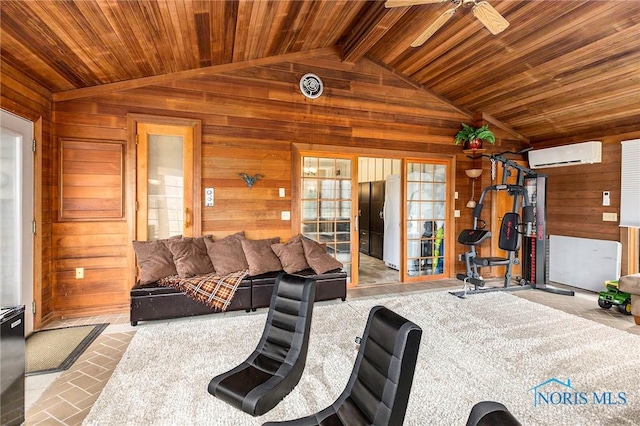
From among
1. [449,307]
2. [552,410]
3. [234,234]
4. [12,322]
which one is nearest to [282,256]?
[234,234]

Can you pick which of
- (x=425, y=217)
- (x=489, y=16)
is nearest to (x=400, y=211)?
(x=425, y=217)

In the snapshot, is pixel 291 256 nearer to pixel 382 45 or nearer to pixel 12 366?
pixel 12 366

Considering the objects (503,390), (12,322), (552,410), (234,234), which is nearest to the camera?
(12,322)

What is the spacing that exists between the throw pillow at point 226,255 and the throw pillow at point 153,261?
49 cm

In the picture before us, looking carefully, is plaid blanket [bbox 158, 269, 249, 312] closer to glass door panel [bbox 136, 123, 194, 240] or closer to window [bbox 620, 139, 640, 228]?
glass door panel [bbox 136, 123, 194, 240]

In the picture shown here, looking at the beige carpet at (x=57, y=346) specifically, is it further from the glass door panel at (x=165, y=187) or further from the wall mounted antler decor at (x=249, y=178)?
the wall mounted antler decor at (x=249, y=178)

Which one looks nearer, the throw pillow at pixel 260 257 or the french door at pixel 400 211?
the throw pillow at pixel 260 257

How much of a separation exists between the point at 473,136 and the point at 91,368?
6.07m

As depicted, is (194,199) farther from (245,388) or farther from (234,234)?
(245,388)

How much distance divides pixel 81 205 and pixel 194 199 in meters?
1.30

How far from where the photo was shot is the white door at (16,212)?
10.2 feet

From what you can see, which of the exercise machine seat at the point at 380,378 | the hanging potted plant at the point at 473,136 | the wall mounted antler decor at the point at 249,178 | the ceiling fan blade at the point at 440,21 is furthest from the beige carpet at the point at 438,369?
the ceiling fan blade at the point at 440,21

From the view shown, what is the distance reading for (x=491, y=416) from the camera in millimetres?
951

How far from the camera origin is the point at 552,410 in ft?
7.08
